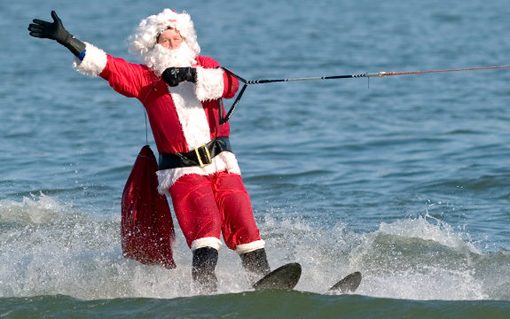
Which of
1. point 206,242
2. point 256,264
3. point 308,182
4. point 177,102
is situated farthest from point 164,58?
point 308,182

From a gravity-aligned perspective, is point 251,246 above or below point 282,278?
above

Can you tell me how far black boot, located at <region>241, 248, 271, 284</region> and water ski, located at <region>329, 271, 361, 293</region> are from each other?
1.48 ft

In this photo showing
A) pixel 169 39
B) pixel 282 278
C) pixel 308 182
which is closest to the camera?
pixel 282 278

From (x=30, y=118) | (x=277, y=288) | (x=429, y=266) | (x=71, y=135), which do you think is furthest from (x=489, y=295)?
(x=30, y=118)

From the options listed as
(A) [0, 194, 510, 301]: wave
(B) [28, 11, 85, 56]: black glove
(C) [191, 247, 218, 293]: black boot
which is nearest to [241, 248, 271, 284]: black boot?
(A) [0, 194, 510, 301]: wave

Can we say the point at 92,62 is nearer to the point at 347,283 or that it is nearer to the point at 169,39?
the point at 169,39

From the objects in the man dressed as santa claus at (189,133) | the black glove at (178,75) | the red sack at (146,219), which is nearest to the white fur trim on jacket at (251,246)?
the man dressed as santa claus at (189,133)

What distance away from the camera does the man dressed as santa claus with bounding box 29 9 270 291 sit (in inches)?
225

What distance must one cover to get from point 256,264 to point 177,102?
3.69 ft

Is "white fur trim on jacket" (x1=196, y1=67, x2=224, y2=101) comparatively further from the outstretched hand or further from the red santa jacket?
the outstretched hand

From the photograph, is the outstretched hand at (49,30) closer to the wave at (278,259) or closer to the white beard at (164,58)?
the white beard at (164,58)

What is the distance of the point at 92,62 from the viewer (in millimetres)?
5676

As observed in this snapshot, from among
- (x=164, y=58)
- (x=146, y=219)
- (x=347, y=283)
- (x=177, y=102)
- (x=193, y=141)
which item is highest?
(x=164, y=58)

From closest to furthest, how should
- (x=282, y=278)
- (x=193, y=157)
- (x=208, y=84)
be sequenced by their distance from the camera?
(x=282, y=278), (x=208, y=84), (x=193, y=157)
